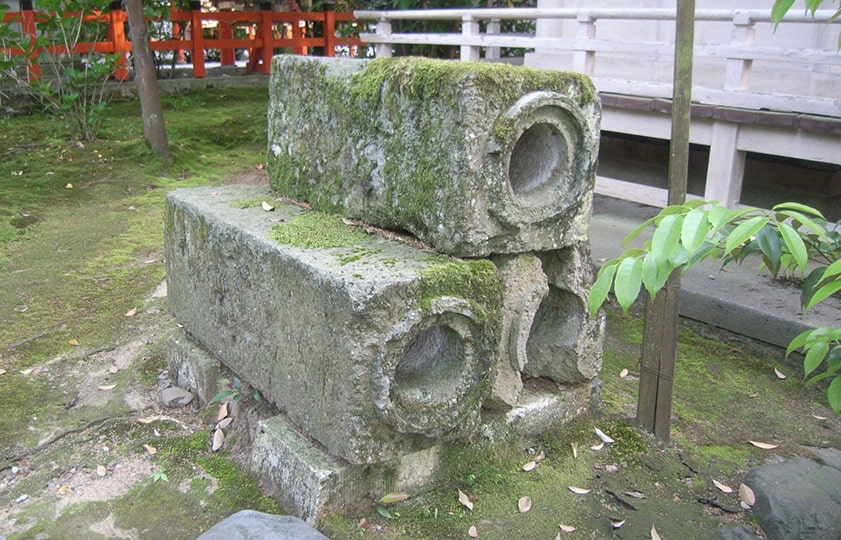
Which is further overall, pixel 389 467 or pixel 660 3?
pixel 660 3

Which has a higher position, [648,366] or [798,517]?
[648,366]

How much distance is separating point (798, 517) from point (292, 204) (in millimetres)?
2822

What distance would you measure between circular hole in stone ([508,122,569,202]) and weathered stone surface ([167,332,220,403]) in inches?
A: 77.2

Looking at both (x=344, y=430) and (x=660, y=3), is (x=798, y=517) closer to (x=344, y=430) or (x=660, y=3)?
(x=344, y=430)

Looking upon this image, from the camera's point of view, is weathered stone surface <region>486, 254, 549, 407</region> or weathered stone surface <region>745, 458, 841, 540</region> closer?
weathered stone surface <region>745, 458, 841, 540</region>

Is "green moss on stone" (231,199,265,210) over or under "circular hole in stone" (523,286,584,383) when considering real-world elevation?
over

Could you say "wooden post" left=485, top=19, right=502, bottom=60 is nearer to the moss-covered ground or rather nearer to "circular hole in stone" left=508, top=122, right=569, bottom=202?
the moss-covered ground

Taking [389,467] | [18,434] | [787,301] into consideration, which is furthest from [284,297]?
[787,301]

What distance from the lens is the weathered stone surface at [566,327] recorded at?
11.7 feet

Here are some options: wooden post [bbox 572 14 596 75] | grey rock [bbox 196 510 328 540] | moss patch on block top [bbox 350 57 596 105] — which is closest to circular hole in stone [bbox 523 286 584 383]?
moss patch on block top [bbox 350 57 596 105]

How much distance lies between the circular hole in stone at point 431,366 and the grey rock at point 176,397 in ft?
5.26

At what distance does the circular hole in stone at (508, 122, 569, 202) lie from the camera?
327 cm

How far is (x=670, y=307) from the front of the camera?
11.8 ft

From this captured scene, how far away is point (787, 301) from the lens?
5102mm
